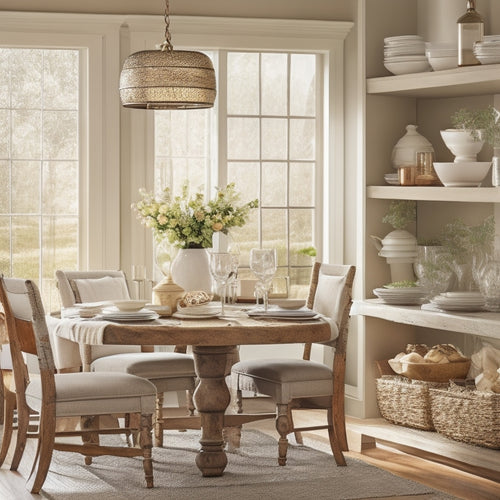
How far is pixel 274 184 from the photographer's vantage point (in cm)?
644

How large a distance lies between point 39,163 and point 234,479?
8.19 ft

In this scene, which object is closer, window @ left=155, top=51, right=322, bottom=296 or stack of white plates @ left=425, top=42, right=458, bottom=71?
stack of white plates @ left=425, top=42, right=458, bottom=71

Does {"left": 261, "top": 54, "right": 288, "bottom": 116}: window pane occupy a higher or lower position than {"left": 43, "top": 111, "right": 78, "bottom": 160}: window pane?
higher

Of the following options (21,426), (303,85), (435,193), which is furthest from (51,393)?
(303,85)

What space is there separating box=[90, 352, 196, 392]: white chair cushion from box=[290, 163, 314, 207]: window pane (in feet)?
5.66

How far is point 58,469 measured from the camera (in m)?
4.79

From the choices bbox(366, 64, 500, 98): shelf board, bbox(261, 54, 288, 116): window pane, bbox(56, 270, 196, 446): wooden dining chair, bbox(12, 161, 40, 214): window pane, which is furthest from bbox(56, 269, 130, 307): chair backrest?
bbox(366, 64, 500, 98): shelf board

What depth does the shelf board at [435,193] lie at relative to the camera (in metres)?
4.86

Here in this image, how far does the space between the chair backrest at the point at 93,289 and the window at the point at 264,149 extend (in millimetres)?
933

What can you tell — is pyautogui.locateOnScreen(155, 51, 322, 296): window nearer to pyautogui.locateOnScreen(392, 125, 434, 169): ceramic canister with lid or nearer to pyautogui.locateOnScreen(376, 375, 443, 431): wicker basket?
pyautogui.locateOnScreen(392, 125, 434, 169): ceramic canister with lid

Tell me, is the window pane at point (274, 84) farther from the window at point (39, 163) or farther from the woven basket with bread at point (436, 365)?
the woven basket with bread at point (436, 365)

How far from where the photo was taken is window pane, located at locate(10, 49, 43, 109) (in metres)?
6.11

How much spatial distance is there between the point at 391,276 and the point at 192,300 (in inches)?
63.4

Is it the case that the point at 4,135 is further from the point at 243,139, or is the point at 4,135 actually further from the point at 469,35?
the point at 469,35
